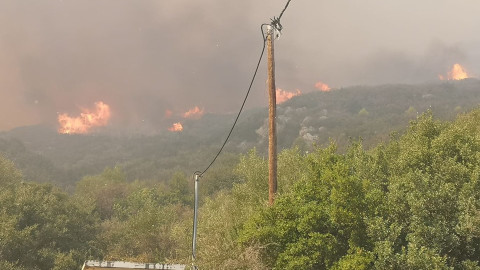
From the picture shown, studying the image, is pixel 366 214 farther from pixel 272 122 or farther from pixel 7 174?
pixel 7 174

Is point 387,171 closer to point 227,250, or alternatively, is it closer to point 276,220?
point 276,220

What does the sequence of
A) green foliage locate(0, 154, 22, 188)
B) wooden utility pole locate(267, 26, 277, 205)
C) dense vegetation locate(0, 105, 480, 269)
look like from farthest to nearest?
green foliage locate(0, 154, 22, 188) → wooden utility pole locate(267, 26, 277, 205) → dense vegetation locate(0, 105, 480, 269)

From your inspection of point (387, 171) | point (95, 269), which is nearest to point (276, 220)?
point (387, 171)

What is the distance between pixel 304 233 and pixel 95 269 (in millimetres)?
23742

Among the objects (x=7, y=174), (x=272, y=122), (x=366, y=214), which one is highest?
(x=7, y=174)

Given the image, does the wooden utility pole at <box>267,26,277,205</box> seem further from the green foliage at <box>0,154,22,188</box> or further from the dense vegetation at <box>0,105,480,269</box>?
the green foliage at <box>0,154,22,188</box>

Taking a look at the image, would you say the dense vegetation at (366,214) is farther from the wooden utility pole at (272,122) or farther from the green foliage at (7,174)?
the green foliage at (7,174)

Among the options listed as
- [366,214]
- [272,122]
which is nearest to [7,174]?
[272,122]

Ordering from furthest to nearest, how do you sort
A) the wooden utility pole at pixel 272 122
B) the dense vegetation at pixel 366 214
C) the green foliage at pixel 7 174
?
the green foliage at pixel 7 174 < the wooden utility pole at pixel 272 122 < the dense vegetation at pixel 366 214

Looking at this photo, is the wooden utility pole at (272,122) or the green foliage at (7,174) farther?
the green foliage at (7,174)

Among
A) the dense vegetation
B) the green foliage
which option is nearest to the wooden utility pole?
the dense vegetation

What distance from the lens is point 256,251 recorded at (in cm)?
1714

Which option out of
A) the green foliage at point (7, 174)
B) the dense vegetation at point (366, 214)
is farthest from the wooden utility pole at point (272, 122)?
the green foliage at point (7, 174)

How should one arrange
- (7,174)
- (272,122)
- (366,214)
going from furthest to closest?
1. (7,174)
2. (272,122)
3. (366,214)
